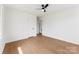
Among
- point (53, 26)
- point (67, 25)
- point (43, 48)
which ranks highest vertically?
point (67, 25)

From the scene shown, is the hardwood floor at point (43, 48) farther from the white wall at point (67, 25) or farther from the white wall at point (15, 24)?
the white wall at point (15, 24)

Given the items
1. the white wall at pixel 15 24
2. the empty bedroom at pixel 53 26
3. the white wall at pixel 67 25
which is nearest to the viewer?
the empty bedroom at pixel 53 26

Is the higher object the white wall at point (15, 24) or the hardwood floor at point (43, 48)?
the white wall at point (15, 24)

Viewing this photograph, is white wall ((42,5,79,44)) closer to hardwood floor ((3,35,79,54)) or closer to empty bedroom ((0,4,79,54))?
empty bedroom ((0,4,79,54))

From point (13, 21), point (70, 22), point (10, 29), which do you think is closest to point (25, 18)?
point (13, 21)

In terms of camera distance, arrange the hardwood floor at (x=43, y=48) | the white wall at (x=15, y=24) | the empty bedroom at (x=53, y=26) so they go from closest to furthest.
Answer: the hardwood floor at (x=43, y=48) → the empty bedroom at (x=53, y=26) → the white wall at (x=15, y=24)

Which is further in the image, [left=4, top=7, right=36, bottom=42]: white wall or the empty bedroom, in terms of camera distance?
[left=4, top=7, right=36, bottom=42]: white wall

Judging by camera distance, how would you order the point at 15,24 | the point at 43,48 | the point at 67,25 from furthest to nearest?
the point at 15,24, the point at 67,25, the point at 43,48

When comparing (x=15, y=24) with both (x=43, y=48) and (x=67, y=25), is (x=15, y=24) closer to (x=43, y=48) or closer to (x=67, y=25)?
(x=43, y=48)

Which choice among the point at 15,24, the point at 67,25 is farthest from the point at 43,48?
the point at 15,24

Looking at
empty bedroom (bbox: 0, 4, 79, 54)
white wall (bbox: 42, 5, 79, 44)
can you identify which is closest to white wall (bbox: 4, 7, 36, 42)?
empty bedroom (bbox: 0, 4, 79, 54)

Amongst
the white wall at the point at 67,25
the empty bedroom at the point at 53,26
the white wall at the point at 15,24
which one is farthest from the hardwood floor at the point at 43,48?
the white wall at the point at 15,24
